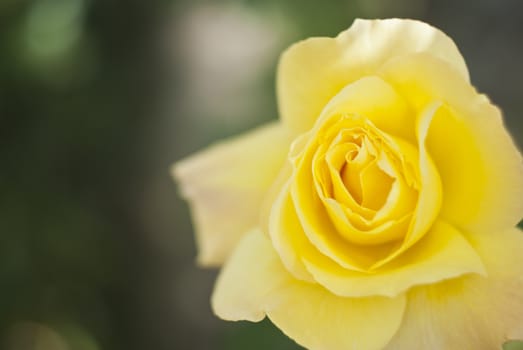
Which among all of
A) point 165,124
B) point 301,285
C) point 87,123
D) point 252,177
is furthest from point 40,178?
point 301,285

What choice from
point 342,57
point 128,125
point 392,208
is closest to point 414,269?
point 392,208

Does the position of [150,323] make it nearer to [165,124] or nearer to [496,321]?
[165,124]

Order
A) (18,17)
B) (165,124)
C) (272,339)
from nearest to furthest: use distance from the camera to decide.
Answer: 1. (272,339)
2. (18,17)
3. (165,124)

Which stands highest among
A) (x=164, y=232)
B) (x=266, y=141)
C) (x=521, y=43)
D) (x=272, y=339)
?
(x=266, y=141)

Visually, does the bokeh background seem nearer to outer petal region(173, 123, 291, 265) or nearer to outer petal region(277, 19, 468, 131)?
outer petal region(173, 123, 291, 265)

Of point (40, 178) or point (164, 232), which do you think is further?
point (164, 232)

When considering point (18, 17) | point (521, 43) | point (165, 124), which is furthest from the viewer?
point (165, 124)

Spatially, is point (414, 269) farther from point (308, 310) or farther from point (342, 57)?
point (342, 57)
